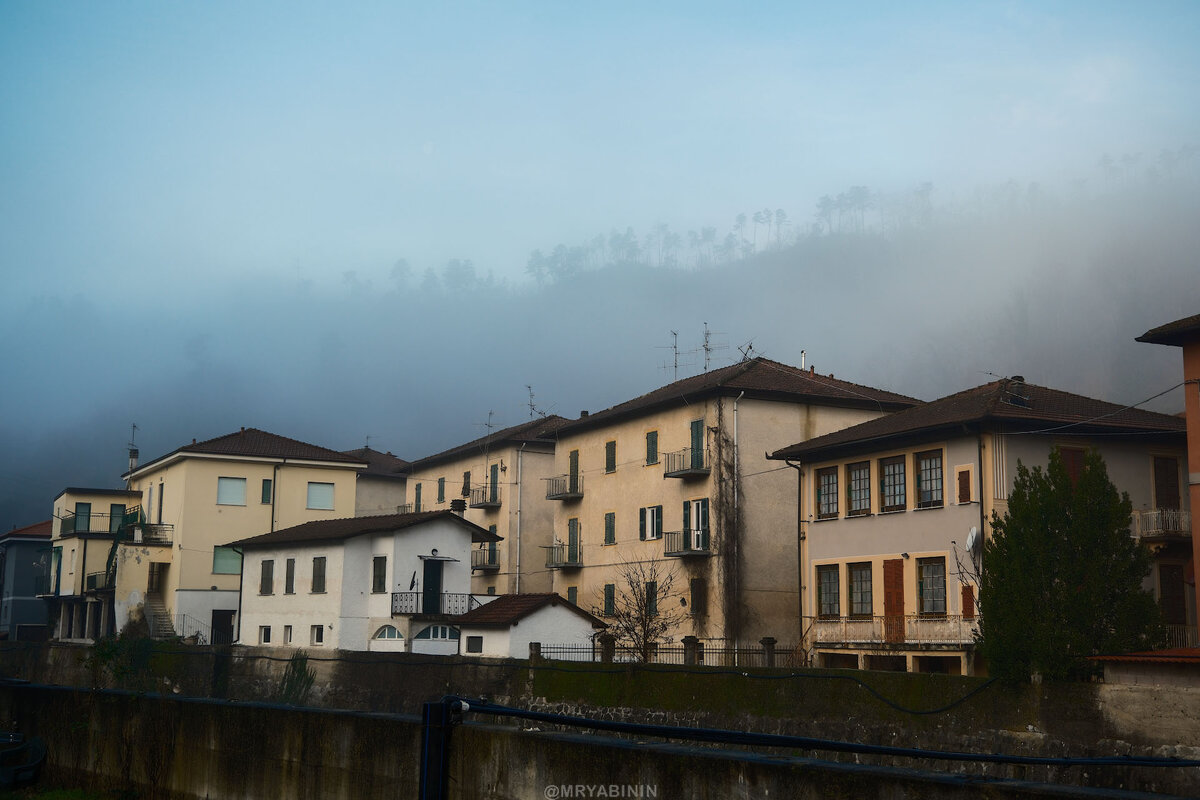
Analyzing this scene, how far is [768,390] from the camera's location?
47750mm

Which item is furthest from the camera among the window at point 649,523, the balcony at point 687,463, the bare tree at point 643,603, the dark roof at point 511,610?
the window at point 649,523

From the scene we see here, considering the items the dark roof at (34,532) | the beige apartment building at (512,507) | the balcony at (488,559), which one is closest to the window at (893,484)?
the beige apartment building at (512,507)

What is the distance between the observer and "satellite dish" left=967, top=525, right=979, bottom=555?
34.0 metres

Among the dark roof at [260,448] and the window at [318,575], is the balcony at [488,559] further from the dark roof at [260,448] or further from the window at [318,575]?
the window at [318,575]

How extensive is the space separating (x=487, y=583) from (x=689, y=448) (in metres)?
20.4

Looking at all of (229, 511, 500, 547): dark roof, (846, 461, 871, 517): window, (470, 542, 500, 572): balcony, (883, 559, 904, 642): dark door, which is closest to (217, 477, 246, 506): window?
(229, 511, 500, 547): dark roof

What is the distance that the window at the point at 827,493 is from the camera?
40.6m

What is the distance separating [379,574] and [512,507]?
1757cm

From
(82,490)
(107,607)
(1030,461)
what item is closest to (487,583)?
(107,607)

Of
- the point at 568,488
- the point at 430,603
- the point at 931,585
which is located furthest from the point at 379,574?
the point at 931,585

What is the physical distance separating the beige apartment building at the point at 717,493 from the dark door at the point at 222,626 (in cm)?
1858

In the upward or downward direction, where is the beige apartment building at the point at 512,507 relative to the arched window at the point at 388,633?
upward

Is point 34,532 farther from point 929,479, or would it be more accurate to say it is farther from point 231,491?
point 929,479

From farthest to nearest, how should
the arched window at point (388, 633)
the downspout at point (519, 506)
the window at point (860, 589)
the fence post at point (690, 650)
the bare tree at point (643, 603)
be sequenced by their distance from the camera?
the downspout at point (519, 506) < the bare tree at point (643, 603) < the arched window at point (388, 633) < the window at point (860, 589) < the fence post at point (690, 650)
